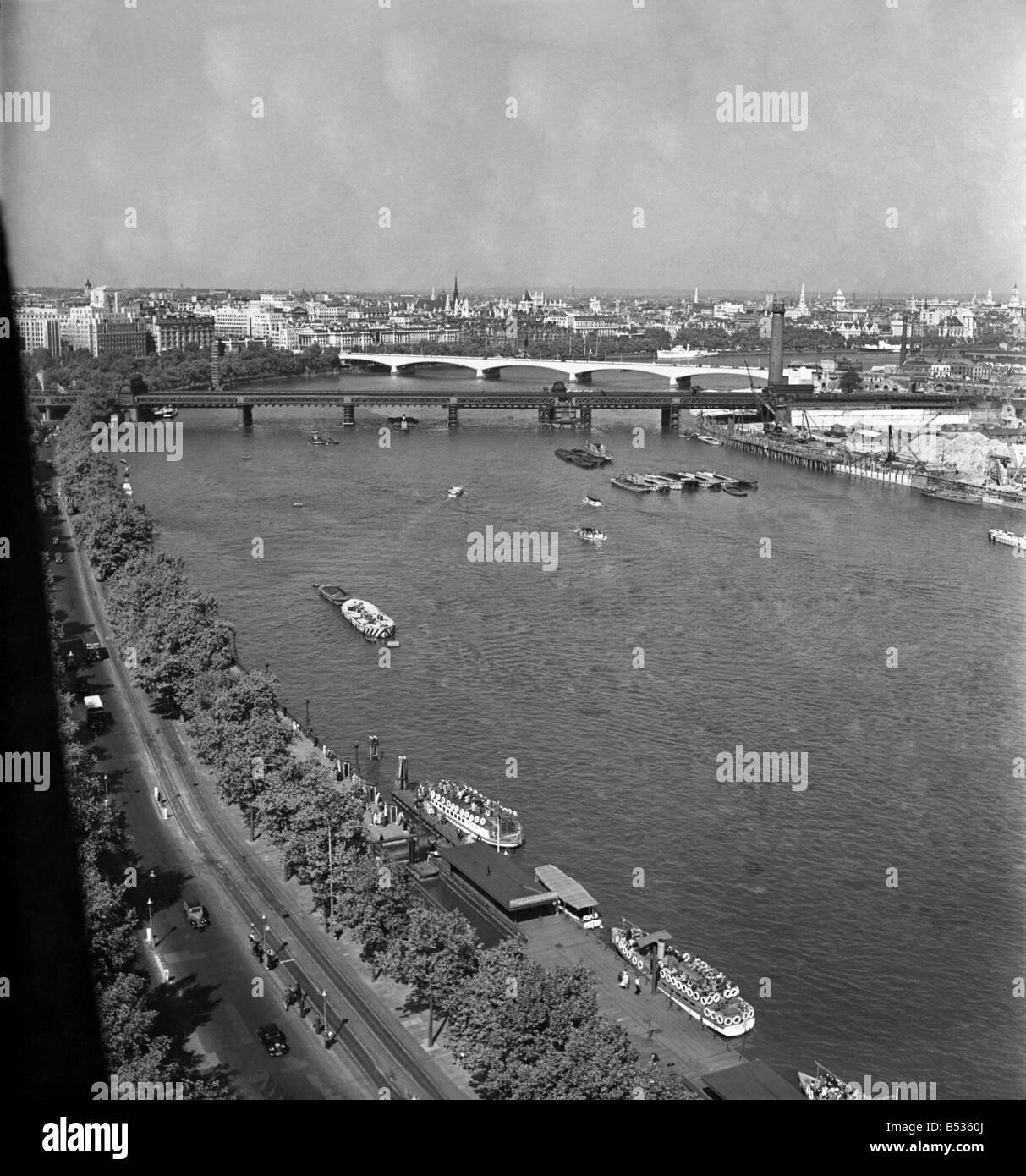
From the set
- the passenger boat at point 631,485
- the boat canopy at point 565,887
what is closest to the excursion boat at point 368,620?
the boat canopy at point 565,887

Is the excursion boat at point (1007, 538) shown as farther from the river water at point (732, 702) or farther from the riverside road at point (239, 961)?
the riverside road at point (239, 961)

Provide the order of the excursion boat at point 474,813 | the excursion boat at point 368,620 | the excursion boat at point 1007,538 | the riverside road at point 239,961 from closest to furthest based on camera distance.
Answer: the riverside road at point 239,961
the excursion boat at point 474,813
the excursion boat at point 368,620
the excursion boat at point 1007,538

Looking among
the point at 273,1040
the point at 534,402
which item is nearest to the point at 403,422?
the point at 534,402

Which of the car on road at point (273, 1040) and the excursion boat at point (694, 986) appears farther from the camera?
the excursion boat at point (694, 986)

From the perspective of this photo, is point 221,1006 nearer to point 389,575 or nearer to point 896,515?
point 389,575

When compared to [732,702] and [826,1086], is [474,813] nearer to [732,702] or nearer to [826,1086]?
[826,1086]

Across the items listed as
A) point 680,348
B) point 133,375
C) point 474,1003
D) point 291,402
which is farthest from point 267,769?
point 680,348
